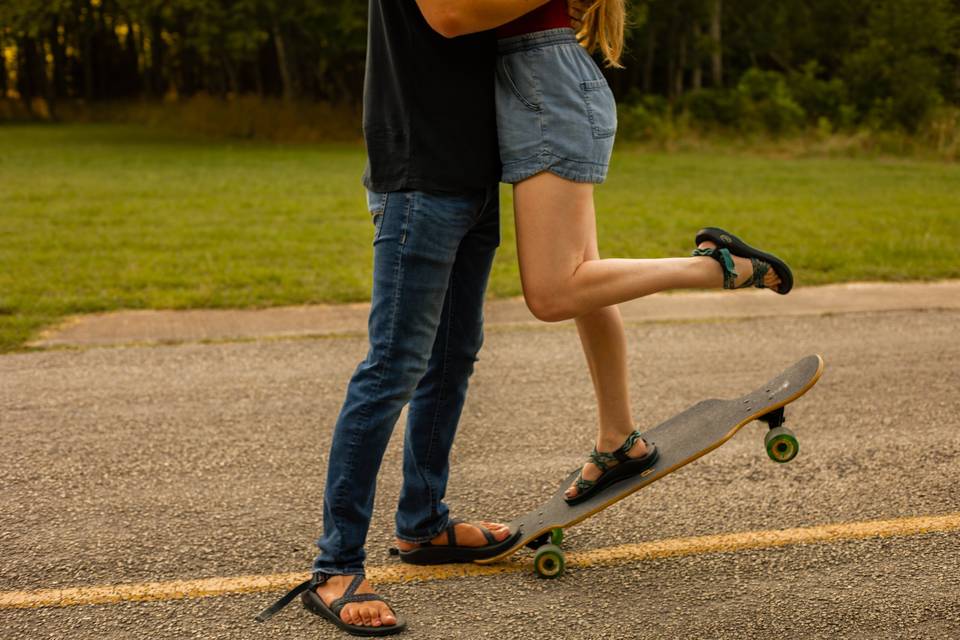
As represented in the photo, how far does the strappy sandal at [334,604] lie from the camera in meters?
2.82

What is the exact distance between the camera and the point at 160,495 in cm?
391

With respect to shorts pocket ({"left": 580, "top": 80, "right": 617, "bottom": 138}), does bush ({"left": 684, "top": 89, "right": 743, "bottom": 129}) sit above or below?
below

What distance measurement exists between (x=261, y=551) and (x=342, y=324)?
3.65 m

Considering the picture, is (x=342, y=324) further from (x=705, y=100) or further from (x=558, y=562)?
(x=705, y=100)

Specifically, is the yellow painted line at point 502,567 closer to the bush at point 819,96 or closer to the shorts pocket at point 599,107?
the shorts pocket at point 599,107

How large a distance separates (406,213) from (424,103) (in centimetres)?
29

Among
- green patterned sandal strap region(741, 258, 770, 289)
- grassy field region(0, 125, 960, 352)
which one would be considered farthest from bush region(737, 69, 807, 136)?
green patterned sandal strap region(741, 258, 770, 289)

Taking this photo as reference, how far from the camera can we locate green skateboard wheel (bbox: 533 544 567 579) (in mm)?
3174

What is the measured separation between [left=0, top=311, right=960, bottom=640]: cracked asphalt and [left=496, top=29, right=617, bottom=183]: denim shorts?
129 centimetres

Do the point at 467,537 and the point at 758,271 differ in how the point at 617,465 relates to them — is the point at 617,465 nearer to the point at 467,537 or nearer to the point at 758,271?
the point at 467,537

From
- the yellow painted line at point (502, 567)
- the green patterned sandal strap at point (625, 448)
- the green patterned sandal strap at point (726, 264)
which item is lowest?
the yellow painted line at point (502, 567)

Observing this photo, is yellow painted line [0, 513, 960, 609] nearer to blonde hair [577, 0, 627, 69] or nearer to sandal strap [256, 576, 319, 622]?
sandal strap [256, 576, 319, 622]

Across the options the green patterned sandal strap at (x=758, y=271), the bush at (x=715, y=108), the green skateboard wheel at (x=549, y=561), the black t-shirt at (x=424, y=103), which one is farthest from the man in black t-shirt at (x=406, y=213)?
the bush at (x=715, y=108)

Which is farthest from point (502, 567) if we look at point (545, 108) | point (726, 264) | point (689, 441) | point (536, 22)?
point (536, 22)
